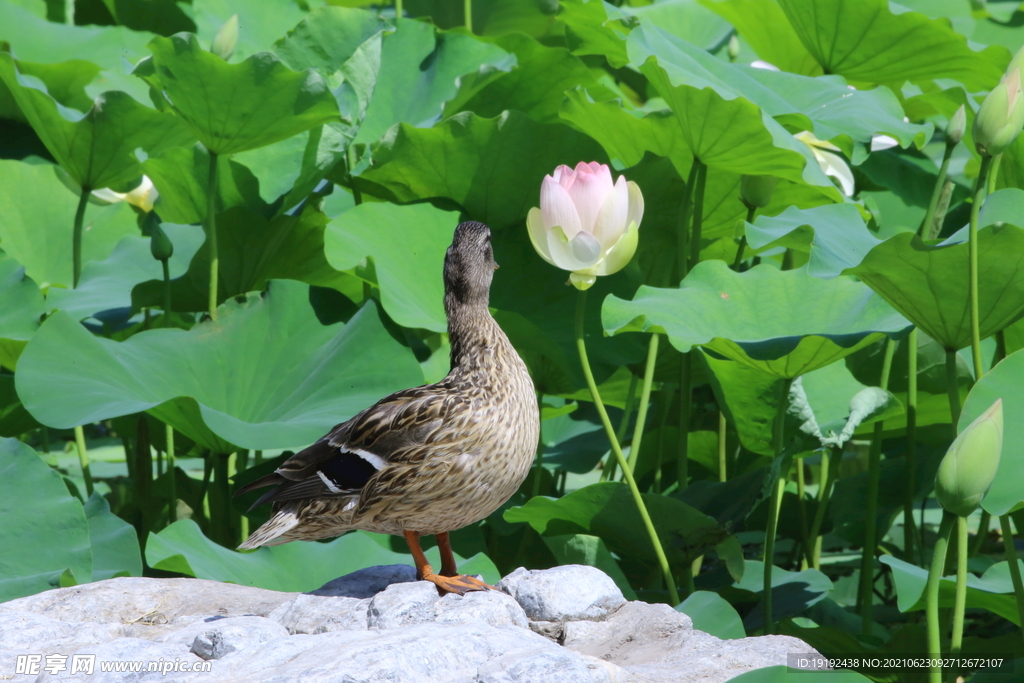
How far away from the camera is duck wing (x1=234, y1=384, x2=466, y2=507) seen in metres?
1.83

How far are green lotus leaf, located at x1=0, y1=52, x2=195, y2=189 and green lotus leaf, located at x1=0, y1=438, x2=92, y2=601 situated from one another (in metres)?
1.10

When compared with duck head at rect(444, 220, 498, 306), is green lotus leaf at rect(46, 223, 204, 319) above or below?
below

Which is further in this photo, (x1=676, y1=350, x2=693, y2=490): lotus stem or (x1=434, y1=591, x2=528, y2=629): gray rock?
(x1=676, y1=350, x2=693, y2=490): lotus stem

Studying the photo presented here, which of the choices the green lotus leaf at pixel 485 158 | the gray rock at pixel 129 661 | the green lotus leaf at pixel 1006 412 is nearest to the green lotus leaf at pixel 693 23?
the green lotus leaf at pixel 485 158

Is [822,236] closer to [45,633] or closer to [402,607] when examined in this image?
[402,607]

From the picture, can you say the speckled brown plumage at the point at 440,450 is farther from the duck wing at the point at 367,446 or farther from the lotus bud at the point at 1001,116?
the lotus bud at the point at 1001,116

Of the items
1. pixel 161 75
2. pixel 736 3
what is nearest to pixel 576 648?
pixel 161 75

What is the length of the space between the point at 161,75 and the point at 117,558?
4.38ft

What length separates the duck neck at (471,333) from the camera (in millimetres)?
1910

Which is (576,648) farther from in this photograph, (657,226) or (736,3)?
(736,3)

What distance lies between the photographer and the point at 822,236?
202 centimetres

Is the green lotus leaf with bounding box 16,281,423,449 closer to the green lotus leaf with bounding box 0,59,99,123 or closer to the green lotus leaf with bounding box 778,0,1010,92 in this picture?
the green lotus leaf with bounding box 0,59,99,123

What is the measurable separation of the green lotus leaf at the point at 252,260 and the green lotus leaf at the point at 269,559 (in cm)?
105

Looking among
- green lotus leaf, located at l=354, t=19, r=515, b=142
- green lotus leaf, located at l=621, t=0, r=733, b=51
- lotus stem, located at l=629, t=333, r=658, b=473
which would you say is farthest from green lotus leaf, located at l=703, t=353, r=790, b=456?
green lotus leaf, located at l=621, t=0, r=733, b=51
